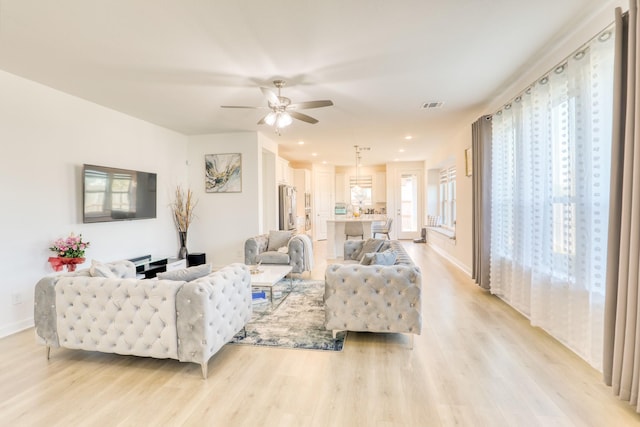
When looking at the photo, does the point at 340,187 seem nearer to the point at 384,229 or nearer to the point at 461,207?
the point at 384,229

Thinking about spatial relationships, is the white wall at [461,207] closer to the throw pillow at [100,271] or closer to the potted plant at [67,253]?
the throw pillow at [100,271]

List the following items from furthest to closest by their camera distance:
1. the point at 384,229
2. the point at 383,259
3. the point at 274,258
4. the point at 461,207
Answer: the point at 384,229 < the point at 461,207 < the point at 274,258 < the point at 383,259

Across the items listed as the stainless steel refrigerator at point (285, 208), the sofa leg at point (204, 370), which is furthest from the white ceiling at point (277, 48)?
the stainless steel refrigerator at point (285, 208)

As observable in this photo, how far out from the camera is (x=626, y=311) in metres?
1.85

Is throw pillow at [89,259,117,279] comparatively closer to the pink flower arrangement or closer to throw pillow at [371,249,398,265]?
the pink flower arrangement

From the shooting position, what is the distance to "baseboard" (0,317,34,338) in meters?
3.16

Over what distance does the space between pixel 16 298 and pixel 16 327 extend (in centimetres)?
32

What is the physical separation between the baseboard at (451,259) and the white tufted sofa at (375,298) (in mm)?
3200

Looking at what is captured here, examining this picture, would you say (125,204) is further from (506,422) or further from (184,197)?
(506,422)

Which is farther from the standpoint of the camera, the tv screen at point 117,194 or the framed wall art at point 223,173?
the framed wall art at point 223,173

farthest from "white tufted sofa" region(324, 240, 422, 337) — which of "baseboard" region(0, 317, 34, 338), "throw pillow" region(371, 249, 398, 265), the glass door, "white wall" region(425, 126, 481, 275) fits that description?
the glass door

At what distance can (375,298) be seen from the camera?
2.75 metres

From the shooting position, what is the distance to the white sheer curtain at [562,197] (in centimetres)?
226

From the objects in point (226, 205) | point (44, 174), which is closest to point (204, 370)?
point (44, 174)
